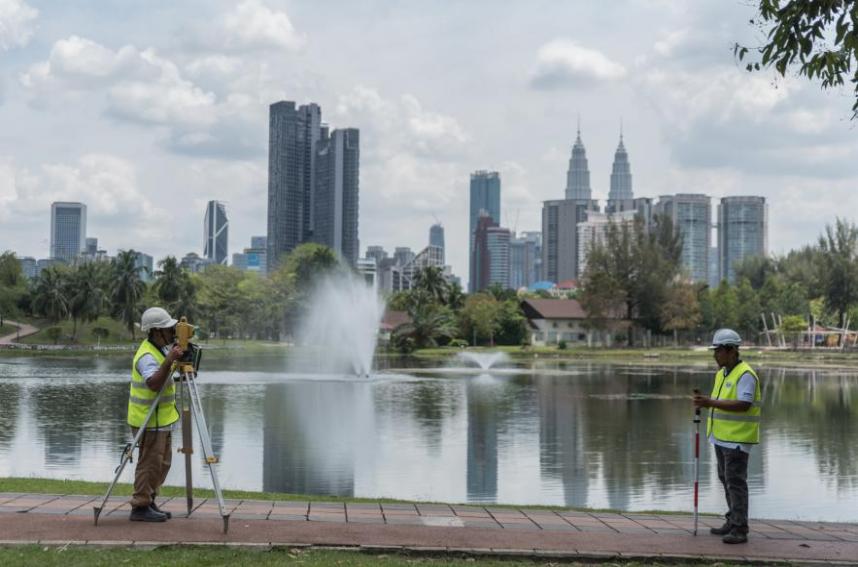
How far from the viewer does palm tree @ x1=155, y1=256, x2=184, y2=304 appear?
3661 inches

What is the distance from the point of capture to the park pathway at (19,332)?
84.7 meters

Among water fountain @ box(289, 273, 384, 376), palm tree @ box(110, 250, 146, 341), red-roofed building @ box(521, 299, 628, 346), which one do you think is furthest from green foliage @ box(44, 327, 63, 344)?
red-roofed building @ box(521, 299, 628, 346)

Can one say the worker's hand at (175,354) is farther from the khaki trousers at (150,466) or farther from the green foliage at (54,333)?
the green foliage at (54,333)

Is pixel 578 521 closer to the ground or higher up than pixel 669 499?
higher up

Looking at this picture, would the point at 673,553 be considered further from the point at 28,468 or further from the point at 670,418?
the point at 670,418

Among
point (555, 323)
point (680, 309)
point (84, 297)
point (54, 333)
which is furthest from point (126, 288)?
point (680, 309)

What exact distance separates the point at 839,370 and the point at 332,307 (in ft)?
111

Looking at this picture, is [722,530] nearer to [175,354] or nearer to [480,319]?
[175,354]

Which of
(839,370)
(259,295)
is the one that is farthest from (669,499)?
(259,295)

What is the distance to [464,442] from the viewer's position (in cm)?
2194

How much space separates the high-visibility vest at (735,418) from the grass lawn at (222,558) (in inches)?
75.4

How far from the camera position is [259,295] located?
111m

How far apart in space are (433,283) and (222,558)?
94965mm

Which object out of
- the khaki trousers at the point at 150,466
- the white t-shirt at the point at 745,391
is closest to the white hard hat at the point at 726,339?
the white t-shirt at the point at 745,391
